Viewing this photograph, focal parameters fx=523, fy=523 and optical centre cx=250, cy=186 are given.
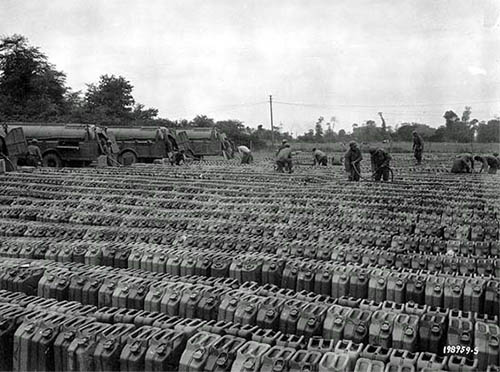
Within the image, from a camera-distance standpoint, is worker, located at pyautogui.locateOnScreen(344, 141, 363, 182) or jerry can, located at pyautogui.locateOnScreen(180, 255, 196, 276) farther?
worker, located at pyautogui.locateOnScreen(344, 141, 363, 182)

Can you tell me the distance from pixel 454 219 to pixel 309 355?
5821 millimetres

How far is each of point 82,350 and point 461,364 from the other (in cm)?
303

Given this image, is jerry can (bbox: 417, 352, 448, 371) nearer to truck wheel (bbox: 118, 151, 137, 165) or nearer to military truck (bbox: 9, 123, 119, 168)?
military truck (bbox: 9, 123, 119, 168)

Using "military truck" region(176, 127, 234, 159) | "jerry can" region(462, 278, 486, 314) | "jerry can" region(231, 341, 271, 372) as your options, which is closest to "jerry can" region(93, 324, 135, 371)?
"jerry can" region(231, 341, 271, 372)

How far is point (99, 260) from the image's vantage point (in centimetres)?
718

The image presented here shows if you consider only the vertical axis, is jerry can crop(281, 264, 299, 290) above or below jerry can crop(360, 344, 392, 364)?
above

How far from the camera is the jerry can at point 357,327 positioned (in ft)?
15.4

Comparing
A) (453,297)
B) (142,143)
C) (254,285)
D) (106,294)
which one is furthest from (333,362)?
(142,143)

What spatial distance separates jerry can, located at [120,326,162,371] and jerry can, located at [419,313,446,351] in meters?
2.35

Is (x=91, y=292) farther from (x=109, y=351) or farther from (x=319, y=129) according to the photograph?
(x=319, y=129)

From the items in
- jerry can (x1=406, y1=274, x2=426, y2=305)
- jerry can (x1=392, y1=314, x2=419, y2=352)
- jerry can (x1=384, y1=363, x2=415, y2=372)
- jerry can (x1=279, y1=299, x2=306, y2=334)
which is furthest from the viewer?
jerry can (x1=406, y1=274, x2=426, y2=305)

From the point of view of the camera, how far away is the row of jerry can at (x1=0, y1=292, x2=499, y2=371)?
395 cm

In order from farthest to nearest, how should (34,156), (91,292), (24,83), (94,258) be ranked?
(24,83) < (34,156) < (94,258) < (91,292)

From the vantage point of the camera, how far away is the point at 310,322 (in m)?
4.83
